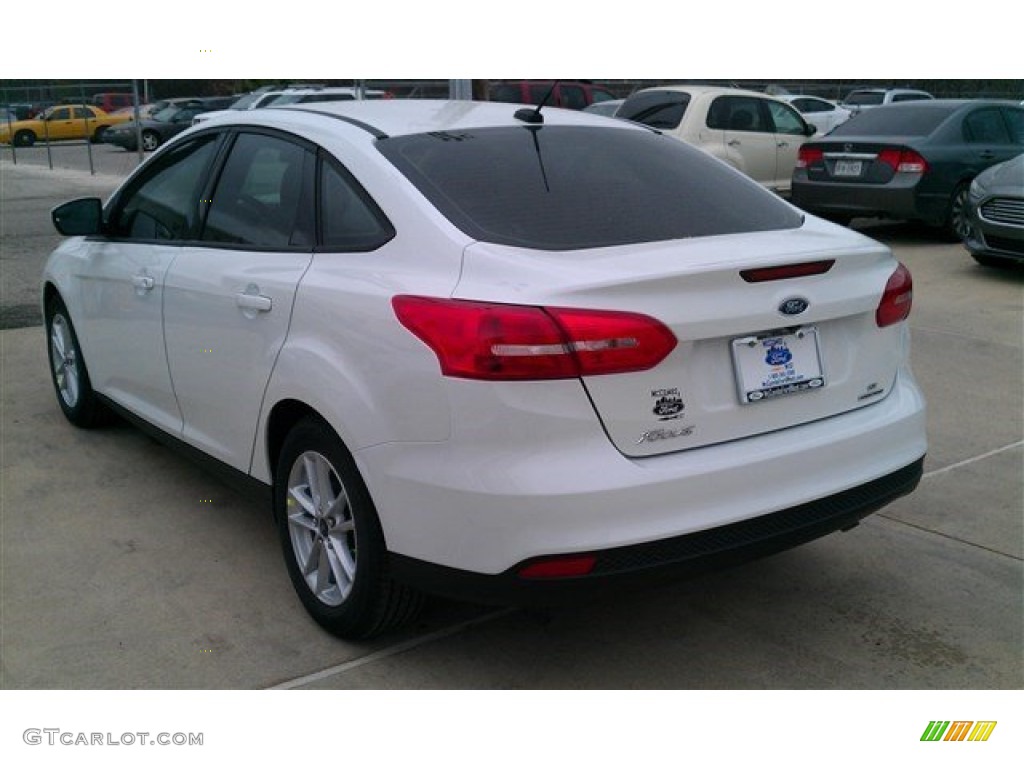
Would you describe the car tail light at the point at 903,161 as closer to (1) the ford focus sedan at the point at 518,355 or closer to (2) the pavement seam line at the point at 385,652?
(1) the ford focus sedan at the point at 518,355

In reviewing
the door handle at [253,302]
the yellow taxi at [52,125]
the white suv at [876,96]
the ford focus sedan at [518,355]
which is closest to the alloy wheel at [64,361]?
the ford focus sedan at [518,355]

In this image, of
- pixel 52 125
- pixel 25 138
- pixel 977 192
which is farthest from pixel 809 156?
pixel 25 138

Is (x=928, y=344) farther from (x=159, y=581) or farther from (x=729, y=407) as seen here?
(x=159, y=581)

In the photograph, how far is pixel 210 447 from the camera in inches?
160

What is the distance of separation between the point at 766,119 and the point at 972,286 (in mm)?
5021

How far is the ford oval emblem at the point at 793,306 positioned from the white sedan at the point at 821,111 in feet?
72.1

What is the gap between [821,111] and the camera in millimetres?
24828

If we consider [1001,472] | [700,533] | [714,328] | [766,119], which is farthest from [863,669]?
[766,119]

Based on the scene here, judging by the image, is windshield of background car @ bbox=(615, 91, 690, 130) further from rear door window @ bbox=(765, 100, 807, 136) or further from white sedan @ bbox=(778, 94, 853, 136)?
white sedan @ bbox=(778, 94, 853, 136)

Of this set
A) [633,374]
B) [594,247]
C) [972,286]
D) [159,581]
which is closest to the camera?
[633,374]

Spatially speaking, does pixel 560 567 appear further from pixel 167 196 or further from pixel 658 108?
pixel 658 108

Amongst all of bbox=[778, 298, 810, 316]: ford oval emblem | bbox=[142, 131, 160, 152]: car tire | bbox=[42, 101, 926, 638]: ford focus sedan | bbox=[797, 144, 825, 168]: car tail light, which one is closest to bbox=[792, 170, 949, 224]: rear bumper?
bbox=[797, 144, 825, 168]: car tail light

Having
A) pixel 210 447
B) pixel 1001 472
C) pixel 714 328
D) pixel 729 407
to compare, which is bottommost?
pixel 1001 472

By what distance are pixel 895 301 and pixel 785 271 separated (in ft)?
1.88
